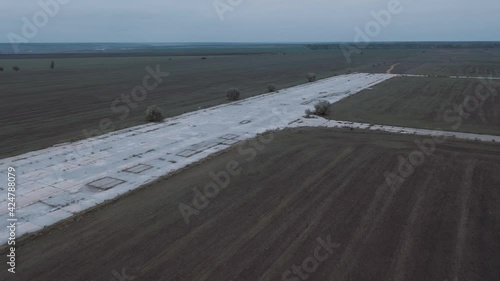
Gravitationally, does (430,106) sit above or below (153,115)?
above

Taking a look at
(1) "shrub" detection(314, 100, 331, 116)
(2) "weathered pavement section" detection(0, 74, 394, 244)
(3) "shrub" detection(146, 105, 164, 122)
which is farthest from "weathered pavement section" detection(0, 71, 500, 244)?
(1) "shrub" detection(314, 100, 331, 116)

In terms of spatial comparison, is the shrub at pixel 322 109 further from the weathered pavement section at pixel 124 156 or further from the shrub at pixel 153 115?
the shrub at pixel 153 115

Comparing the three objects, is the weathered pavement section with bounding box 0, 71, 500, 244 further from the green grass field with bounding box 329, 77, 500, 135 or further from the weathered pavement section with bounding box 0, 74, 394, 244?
the green grass field with bounding box 329, 77, 500, 135

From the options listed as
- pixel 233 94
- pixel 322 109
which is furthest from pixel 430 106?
pixel 233 94

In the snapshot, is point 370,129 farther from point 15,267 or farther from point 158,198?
point 15,267

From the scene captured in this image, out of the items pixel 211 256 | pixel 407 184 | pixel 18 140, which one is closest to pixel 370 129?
pixel 407 184

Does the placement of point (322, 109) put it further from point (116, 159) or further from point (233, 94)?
point (116, 159)
